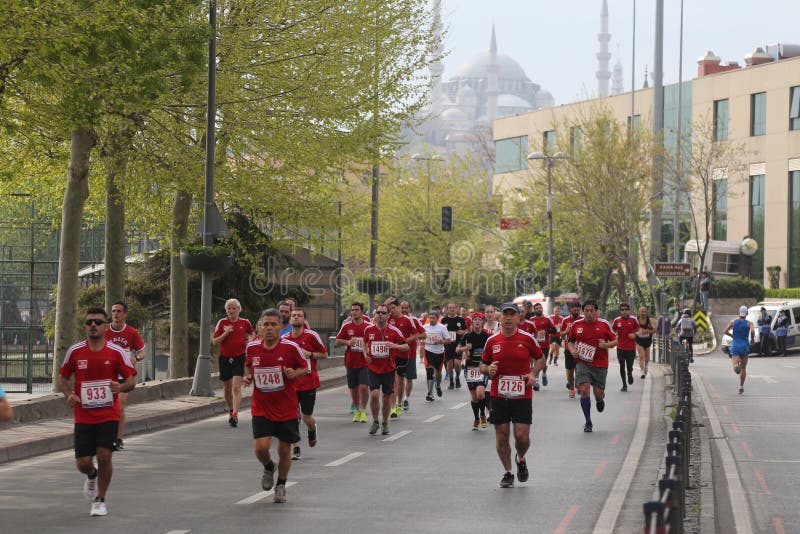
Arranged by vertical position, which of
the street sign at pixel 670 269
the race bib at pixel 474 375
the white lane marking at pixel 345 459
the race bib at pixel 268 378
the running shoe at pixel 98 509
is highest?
the street sign at pixel 670 269

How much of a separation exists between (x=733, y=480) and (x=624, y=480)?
1.10 meters

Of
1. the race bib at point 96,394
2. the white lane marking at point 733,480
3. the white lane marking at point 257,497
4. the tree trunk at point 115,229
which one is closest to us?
the white lane marking at point 733,480

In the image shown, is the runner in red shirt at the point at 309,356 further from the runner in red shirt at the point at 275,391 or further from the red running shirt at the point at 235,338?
the runner in red shirt at the point at 275,391

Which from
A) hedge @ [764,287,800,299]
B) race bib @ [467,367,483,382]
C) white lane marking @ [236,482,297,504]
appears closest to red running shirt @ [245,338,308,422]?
white lane marking @ [236,482,297,504]

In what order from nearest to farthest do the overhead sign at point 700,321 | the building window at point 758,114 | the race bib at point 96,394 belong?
the race bib at point 96,394 < the overhead sign at point 700,321 < the building window at point 758,114

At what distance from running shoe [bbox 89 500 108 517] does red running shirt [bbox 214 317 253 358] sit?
8.21 meters

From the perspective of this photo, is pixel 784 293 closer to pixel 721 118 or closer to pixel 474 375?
pixel 721 118

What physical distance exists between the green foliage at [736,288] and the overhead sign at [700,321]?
8.36m

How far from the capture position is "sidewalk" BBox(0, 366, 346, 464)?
50.4ft

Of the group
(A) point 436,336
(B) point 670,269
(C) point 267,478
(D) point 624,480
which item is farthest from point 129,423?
(B) point 670,269

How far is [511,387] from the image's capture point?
12422 mm

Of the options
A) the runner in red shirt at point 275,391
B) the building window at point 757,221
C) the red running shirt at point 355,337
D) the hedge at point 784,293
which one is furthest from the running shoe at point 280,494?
the building window at point 757,221

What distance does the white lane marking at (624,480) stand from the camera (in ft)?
33.9

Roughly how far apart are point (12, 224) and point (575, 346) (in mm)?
14391
